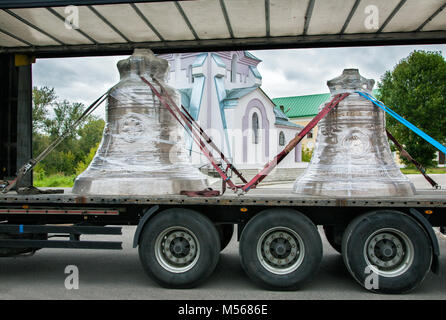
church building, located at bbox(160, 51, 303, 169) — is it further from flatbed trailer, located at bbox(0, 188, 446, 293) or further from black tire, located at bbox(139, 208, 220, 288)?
black tire, located at bbox(139, 208, 220, 288)

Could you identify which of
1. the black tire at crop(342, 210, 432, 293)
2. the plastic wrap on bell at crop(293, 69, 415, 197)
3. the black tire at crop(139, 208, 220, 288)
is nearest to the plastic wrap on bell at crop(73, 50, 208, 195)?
the black tire at crop(139, 208, 220, 288)


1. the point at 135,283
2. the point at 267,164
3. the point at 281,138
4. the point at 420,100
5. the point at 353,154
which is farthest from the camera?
the point at 420,100

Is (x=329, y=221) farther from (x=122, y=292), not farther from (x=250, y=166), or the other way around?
(x=250, y=166)

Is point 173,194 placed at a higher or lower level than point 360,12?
lower

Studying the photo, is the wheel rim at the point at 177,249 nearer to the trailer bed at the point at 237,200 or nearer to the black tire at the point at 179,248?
the black tire at the point at 179,248

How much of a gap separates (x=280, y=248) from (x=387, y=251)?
4.46 ft

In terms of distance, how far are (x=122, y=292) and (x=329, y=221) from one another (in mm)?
2928

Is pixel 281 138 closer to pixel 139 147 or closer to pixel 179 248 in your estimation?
pixel 139 147

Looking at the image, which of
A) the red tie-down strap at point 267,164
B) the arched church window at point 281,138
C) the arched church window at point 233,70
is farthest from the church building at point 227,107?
→ the red tie-down strap at point 267,164

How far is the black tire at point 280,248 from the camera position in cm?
519

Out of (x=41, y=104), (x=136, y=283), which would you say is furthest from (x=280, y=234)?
(x=41, y=104)

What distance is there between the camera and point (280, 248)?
5258mm
